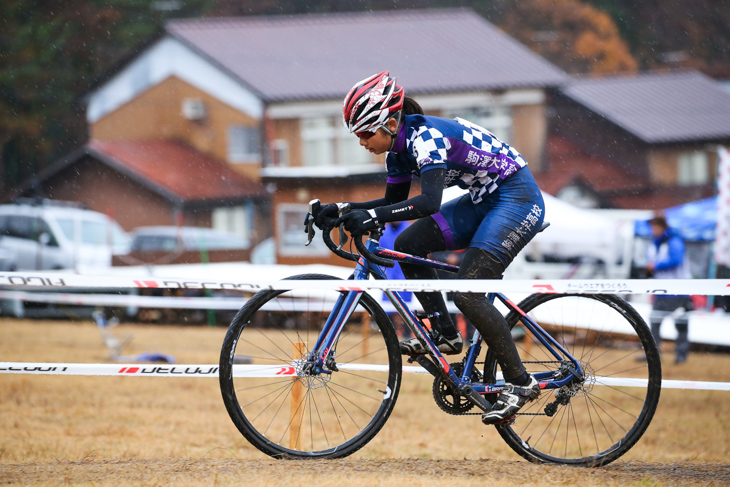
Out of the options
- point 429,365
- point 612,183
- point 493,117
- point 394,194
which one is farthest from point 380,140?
point 612,183

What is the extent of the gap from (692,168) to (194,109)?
1078 inches

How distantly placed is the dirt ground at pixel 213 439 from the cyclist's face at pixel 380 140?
1890 millimetres

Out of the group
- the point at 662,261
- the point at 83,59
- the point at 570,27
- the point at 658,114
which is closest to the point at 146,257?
the point at 662,261

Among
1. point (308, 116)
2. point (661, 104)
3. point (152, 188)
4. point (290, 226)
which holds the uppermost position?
point (661, 104)

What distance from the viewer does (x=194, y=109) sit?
137 ft

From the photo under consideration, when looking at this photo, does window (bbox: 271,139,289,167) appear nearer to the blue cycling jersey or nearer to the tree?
the tree

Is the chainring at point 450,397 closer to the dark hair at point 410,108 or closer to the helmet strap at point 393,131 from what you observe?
the helmet strap at point 393,131

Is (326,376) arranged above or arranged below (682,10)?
below

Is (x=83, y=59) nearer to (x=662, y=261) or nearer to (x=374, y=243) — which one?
(x=662, y=261)

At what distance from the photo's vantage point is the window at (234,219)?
4000cm

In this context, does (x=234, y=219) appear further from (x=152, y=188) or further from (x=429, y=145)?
(x=429, y=145)

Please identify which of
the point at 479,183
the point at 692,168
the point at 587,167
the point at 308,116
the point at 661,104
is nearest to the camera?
the point at 479,183

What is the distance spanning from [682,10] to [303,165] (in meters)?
35.3

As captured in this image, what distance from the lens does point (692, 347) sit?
50.1 feet
